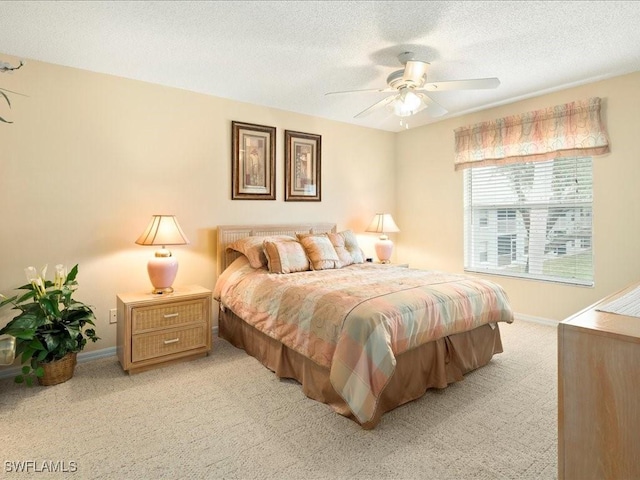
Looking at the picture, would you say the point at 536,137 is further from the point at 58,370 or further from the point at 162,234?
the point at 58,370

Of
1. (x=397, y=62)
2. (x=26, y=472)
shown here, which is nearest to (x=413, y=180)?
(x=397, y=62)

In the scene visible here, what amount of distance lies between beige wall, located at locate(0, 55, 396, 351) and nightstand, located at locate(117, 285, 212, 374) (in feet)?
1.80

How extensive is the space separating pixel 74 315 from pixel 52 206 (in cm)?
94

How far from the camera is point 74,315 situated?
106 inches

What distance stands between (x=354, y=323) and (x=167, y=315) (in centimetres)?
168

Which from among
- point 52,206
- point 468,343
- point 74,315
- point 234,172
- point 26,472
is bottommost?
point 26,472

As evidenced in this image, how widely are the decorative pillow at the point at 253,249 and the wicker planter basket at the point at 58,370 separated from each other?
1558 mm

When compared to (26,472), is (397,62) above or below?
above

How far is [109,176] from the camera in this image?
317cm

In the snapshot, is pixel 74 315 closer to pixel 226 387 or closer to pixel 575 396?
pixel 226 387

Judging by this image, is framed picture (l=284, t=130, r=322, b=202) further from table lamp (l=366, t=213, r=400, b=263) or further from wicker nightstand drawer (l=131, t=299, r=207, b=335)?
wicker nightstand drawer (l=131, t=299, r=207, b=335)

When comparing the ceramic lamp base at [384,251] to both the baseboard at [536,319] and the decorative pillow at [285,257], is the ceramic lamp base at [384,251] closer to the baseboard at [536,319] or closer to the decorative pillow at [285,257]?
the decorative pillow at [285,257]

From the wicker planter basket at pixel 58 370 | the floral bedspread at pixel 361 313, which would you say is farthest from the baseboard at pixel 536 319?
the wicker planter basket at pixel 58 370

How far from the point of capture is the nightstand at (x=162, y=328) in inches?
108
